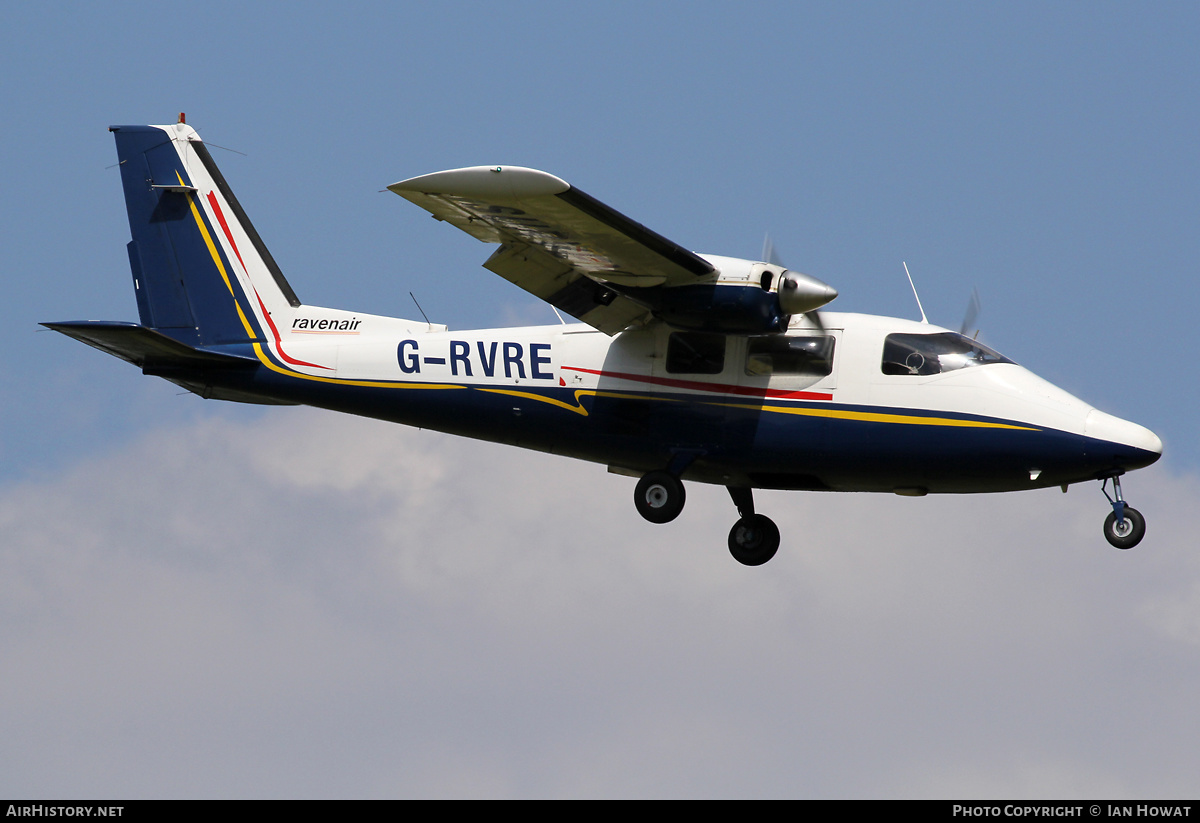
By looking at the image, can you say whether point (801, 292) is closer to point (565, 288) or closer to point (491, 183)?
point (565, 288)

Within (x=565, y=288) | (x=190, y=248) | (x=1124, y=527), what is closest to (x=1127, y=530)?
(x=1124, y=527)

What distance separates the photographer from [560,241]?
1858cm

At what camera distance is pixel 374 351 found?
21109mm

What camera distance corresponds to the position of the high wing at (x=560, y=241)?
54.9 feet

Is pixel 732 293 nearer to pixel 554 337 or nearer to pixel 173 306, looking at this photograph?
pixel 554 337

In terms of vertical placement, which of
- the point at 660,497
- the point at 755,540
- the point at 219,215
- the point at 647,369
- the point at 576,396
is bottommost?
the point at 755,540

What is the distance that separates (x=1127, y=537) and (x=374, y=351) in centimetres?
991

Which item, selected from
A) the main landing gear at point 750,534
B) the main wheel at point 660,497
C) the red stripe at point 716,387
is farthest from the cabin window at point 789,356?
the main landing gear at point 750,534

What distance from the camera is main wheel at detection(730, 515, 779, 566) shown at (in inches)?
835

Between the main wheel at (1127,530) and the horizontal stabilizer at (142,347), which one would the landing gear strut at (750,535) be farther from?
the horizontal stabilizer at (142,347)

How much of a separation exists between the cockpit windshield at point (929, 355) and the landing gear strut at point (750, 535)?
3089 mm

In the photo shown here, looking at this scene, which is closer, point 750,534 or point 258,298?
point 750,534

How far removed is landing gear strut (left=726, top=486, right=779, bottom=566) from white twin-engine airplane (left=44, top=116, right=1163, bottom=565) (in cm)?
3

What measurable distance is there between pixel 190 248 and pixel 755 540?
9.11 m
